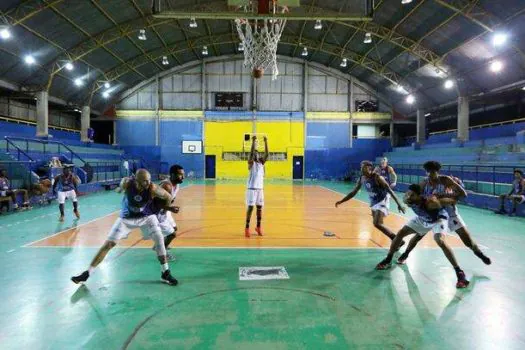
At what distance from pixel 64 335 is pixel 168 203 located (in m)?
2.29

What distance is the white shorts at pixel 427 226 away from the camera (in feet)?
20.1

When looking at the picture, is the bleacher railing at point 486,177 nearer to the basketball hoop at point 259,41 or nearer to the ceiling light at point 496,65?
the ceiling light at point 496,65

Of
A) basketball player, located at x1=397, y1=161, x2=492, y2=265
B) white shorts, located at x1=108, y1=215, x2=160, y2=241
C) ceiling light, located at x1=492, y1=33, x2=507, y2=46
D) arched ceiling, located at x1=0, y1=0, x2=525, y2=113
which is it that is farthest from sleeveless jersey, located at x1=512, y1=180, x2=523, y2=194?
white shorts, located at x1=108, y1=215, x2=160, y2=241

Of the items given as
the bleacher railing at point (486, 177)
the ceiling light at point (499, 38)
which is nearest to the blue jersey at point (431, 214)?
the bleacher railing at point (486, 177)

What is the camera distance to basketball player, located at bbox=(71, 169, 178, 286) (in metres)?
5.84

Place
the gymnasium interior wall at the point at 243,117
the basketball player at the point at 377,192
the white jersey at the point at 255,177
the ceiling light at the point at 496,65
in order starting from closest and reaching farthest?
the basketball player at the point at 377,192, the white jersey at the point at 255,177, the ceiling light at the point at 496,65, the gymnasium interior wall at the point at 243,117

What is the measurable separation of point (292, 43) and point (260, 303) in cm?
3309

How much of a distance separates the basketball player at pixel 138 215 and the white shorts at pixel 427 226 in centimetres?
385

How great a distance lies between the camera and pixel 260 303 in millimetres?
5172

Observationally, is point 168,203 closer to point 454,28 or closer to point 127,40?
point 454,28

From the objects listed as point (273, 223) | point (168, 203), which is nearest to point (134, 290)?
point (168, 203)

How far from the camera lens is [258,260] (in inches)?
294

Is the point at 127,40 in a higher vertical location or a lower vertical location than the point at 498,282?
higher

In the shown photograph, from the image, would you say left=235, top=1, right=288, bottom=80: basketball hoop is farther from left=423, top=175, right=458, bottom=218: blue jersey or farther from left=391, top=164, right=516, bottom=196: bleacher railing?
left=423, top=175, right=458, bottom=218: blue jersey
